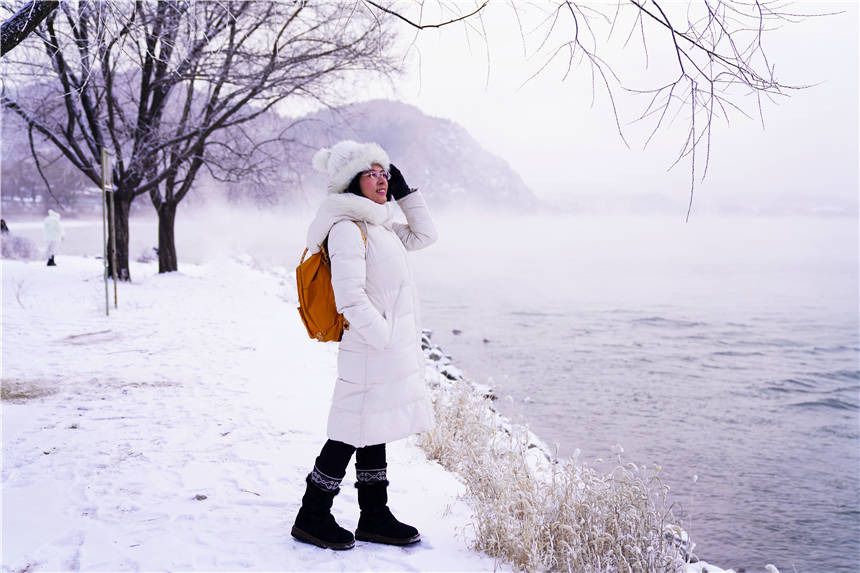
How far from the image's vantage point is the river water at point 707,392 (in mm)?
6430

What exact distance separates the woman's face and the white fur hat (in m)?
0.04

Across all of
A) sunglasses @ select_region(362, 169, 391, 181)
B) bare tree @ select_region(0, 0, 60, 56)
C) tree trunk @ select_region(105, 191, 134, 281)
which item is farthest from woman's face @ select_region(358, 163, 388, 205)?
tree trunk @ select_region(105, 191, 134, 281)

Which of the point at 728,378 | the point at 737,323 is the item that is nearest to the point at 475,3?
the point at 728,378

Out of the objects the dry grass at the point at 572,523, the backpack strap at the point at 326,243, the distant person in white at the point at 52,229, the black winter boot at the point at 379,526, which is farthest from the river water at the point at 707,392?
the distant person in white at the point at 52,229

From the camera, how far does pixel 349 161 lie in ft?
10.6

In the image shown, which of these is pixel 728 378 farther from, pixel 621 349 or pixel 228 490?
pixel 228 490

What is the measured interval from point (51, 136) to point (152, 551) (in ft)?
43.5

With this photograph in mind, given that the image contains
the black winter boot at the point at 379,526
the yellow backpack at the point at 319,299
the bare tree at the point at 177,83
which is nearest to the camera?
the yellow backpack at the point at 319,299

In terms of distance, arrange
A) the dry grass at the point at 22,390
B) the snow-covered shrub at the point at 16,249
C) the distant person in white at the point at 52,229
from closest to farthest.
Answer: the dry grass at the point at 22,390
the distant person in white at the point at 52,229
the snow-covered shrub at the point at 16,249

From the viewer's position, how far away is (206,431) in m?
5.20

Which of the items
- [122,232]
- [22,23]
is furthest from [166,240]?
[22,23]

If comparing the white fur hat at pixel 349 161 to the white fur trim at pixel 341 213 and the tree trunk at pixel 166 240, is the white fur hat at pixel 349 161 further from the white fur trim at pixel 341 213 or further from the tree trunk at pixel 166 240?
the tree trunk at pixel 166 240

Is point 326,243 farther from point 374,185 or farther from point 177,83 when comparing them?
point 177,83

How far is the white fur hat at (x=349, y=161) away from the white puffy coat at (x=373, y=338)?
0.12m
